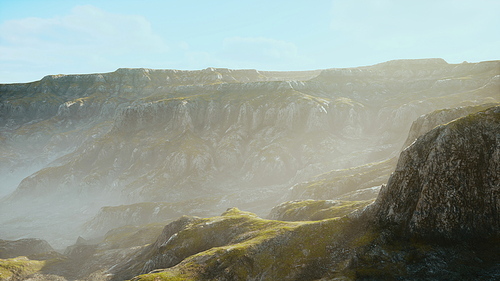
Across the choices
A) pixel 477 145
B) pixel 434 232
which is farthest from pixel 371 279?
pixel 477 145

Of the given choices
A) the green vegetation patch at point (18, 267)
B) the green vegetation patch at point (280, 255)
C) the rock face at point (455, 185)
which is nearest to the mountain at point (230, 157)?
the green vegetation patch at point (18, 267)

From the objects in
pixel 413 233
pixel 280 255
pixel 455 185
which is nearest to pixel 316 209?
pixel 280 255

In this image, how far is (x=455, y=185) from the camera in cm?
3366

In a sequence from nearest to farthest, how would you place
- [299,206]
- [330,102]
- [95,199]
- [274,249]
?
[274,249] < [299,206] < [95,199] < [330,102]

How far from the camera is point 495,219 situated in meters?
31.8

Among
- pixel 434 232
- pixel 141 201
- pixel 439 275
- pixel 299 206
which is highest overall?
pixel 434 232

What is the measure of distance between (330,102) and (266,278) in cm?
17207

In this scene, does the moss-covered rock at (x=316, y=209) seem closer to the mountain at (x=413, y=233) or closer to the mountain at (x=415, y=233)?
the mountain at (x=413, y=233)

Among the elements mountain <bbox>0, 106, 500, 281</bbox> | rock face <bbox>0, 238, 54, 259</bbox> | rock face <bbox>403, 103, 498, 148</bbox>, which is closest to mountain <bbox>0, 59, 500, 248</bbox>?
rock face <bbox>0, 238, 54, 259</bbox>

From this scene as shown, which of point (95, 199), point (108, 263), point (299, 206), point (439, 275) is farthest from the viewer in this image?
point (95, 199)

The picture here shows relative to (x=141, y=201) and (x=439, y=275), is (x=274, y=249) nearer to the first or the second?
(x=439, y=275)

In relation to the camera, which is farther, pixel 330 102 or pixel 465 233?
pixel 330 102

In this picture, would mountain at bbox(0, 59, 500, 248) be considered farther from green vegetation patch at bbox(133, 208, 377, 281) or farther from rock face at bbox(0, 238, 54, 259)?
green vegetation patch at bbox(133, 208, 377, 281)

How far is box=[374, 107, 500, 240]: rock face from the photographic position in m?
32.3
